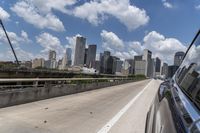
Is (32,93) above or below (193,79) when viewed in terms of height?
below

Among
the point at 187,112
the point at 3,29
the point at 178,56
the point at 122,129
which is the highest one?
the point at 3,29

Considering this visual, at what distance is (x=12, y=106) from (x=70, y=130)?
430cm

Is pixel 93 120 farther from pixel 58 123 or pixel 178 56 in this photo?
pixel 178 56

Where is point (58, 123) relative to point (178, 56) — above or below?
below

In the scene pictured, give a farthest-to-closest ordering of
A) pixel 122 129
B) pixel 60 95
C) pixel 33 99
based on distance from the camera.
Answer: pixel 60 95, pixel 33 99, pixel 122 129

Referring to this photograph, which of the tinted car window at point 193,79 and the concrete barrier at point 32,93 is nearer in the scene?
the tinted car window at point 193,79

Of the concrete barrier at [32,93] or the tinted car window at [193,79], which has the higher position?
the tinted car window at [193,79]

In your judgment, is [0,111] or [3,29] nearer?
[0,111]

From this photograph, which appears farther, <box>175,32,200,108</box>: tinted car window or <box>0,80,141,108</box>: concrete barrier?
<box>0,80,141,108</box>: concrete barrier

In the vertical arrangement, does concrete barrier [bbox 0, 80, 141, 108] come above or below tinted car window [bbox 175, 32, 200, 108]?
below

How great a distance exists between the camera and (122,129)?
777cm

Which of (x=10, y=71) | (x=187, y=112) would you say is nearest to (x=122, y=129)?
(x=187, y=112)

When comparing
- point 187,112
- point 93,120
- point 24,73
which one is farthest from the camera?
point 24,73

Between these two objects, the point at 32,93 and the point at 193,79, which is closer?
the point at 193,79
